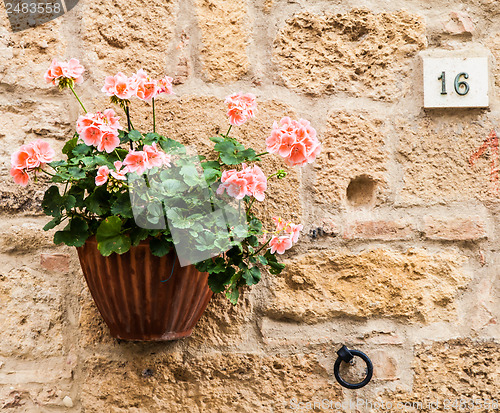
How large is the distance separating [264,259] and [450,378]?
0.63 m

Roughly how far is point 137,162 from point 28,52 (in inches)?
23.9

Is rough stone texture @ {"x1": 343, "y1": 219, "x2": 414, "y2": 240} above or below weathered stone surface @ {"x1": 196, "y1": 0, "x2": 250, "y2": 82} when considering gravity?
below

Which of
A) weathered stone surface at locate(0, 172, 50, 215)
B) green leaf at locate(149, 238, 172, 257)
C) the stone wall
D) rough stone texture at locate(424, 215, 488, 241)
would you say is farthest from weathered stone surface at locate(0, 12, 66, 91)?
rough stone texture at locate(424, 215, 488, 241)

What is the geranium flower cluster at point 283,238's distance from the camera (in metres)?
1.14

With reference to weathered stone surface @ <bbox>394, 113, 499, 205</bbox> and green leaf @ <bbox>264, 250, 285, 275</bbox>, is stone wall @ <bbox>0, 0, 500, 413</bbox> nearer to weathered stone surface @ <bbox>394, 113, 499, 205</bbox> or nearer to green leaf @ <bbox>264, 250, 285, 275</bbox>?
weathered stone surface @ <bbox>394, 113, 499, 205</bbox>

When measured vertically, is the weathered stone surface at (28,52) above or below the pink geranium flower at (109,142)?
above

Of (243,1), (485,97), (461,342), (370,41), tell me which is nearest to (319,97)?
(370,41)

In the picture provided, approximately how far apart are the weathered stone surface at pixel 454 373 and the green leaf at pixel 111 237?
0.79 m

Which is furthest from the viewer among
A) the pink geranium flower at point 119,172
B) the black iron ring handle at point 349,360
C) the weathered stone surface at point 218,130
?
the weathered stone surface at point 218,130

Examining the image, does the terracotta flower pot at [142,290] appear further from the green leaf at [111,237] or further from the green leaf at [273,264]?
the green leaf at [273,264]

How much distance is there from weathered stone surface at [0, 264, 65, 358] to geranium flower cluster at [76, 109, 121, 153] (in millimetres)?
455

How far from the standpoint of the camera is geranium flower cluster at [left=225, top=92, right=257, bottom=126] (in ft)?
3.84

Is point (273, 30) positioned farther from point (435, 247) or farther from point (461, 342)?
point (461, 342)

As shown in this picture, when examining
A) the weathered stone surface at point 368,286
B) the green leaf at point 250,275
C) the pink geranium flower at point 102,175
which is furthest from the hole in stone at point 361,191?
the pink geranium flower at point 102,175
